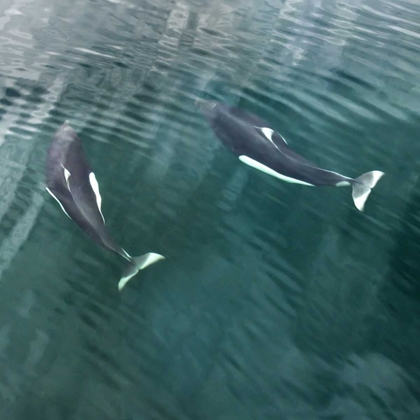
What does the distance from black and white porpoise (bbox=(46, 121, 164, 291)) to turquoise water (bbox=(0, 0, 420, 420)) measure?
47 millimetres

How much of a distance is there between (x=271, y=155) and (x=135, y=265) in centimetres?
77

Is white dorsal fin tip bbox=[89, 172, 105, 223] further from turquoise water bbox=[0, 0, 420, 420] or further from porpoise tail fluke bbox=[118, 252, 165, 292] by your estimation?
porpoise tail fluke bbox=[118, 252, 165, 292]

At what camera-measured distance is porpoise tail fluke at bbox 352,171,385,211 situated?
2.17 m

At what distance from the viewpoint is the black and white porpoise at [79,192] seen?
190 cm

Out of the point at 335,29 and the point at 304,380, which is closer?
the point at 304,380

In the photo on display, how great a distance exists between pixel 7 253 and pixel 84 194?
354 mm

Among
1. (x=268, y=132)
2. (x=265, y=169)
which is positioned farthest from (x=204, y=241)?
(x=268, y=132)

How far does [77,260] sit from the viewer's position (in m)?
1.92

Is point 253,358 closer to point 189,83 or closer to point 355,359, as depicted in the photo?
point 355,359

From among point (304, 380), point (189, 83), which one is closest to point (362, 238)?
point (304, 380)

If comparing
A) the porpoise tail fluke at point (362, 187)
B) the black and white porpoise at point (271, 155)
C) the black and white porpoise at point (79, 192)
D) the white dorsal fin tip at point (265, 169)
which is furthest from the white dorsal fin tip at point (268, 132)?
the black and white porpoise at point (79, 192)

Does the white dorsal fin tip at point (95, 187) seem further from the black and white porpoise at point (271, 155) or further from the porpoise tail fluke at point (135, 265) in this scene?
the black and white porpoise at point (271, 155)

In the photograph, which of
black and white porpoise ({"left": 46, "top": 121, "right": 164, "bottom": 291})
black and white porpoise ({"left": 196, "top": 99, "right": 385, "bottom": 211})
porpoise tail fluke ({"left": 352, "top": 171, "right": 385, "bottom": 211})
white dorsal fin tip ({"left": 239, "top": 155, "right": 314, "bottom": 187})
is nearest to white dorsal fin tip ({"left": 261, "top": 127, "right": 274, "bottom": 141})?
black and white porpoise ({"left": 196, "top": 99, "right": 385, "bottom": 211})

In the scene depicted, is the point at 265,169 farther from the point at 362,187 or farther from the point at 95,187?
Result: the point at 95,187
